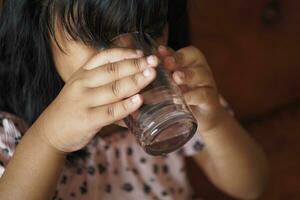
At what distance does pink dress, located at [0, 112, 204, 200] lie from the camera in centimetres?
88

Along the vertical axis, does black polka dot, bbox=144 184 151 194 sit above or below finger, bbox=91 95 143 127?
below

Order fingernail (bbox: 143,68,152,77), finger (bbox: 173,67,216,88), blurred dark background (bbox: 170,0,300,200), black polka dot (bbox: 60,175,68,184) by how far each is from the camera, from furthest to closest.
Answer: blurred dark background (bbox: 170,0,300,200), black polka dot (bbox: 60,175,68,184), finger (bbox: 173,67,216,88), fingernail (bbox: 143,68,152,77)

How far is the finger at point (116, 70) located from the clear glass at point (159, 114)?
0.08ft

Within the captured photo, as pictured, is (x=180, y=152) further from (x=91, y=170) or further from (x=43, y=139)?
(x=43, y=139)

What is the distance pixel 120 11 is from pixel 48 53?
0.18 meters

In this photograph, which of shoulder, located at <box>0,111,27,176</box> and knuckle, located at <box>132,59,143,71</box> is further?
shoulder, located at <box>0,111,27,176</box>

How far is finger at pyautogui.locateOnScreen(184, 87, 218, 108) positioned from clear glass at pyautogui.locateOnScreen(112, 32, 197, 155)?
0.31 ft

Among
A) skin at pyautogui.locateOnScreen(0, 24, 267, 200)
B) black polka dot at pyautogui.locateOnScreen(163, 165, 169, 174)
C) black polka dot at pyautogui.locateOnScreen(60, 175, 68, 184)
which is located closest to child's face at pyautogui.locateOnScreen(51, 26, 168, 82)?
skin at pyautogui.locateOnScreen(0, 24, 267, 200)

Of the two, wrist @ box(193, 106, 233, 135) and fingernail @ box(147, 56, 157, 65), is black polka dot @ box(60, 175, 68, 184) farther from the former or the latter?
fingernail @ box(147, 56, 157, 65)

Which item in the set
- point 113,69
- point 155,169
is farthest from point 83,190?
point 113,69


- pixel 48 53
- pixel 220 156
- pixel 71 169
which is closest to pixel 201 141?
pixel 220 156

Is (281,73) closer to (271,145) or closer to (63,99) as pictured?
(271,145)

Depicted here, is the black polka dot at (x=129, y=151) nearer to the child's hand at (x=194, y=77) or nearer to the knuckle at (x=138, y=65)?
the child's hand at (x=194, y=77)

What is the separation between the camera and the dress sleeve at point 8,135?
2.61 ft
